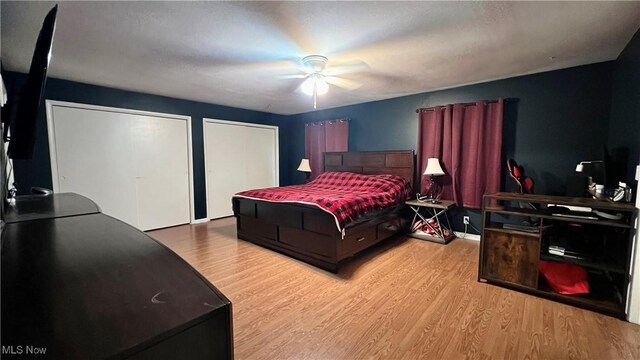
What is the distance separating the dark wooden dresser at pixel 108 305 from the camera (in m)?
0.48

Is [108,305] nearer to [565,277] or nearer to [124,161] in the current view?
[565,277]

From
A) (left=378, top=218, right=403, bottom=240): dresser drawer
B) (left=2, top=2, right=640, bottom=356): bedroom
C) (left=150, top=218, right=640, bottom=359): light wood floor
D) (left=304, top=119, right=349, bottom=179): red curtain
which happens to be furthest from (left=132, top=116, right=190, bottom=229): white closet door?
(left=378, top=218, right=403, bottom=240): dresser drawer

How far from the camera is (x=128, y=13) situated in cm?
177

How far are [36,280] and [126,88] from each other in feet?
13.0

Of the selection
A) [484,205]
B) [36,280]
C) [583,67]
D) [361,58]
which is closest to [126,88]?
[361,58]

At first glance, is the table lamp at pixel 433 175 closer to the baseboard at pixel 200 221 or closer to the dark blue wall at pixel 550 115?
the dark blue wall at pixel 550 115

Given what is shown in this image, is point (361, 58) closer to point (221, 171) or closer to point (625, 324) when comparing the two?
point (625, 324)

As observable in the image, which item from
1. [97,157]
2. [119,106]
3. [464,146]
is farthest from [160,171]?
[464,146]

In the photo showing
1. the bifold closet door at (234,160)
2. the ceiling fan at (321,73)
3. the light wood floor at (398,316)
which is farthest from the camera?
the bifold closet door at (234,160)

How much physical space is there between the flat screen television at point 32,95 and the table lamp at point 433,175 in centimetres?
370

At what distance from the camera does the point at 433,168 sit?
3561mm

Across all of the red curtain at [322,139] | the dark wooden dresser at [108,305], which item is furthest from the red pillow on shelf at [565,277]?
the red curtain at [322,139]

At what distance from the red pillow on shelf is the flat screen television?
353 centimetres

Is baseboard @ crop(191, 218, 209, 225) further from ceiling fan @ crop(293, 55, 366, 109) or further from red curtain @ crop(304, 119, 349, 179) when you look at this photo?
ceiling fan @ crop(293, 55, 366, 109)
